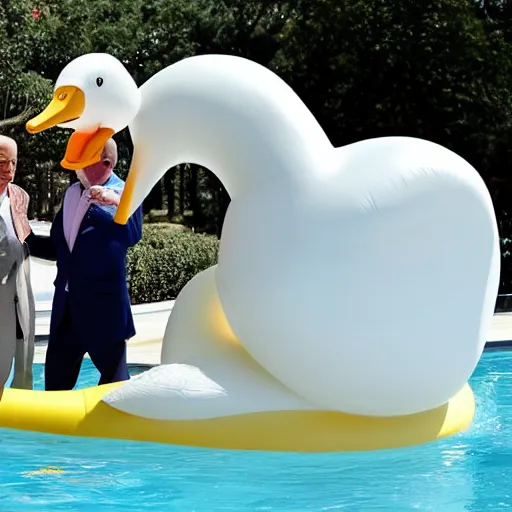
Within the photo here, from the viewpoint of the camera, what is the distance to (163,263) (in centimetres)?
1349

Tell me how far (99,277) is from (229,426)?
1.05 meters

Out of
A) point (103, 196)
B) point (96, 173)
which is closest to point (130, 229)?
point (103, 196)

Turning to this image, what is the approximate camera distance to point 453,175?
193 inches

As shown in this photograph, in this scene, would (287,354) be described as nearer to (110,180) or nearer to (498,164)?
(110,180)

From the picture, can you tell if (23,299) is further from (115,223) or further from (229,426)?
(229,426)

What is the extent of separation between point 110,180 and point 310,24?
15.6 metres

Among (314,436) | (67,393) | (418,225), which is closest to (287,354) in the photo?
(314,436)

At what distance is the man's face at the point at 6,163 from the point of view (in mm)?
5148

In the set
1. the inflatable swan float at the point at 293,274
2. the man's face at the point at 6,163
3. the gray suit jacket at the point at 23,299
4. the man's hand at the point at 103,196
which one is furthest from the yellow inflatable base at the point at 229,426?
the man's face at the point at 6,163

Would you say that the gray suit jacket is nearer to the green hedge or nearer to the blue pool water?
the blue pool water

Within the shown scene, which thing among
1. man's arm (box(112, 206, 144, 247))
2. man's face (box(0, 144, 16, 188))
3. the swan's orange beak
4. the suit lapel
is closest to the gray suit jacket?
the suit lapel

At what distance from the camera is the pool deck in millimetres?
8715

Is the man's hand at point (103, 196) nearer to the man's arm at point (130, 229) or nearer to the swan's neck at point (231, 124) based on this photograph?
the man's arm at point (130, 229)

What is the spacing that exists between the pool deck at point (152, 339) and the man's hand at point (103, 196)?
3071mm
